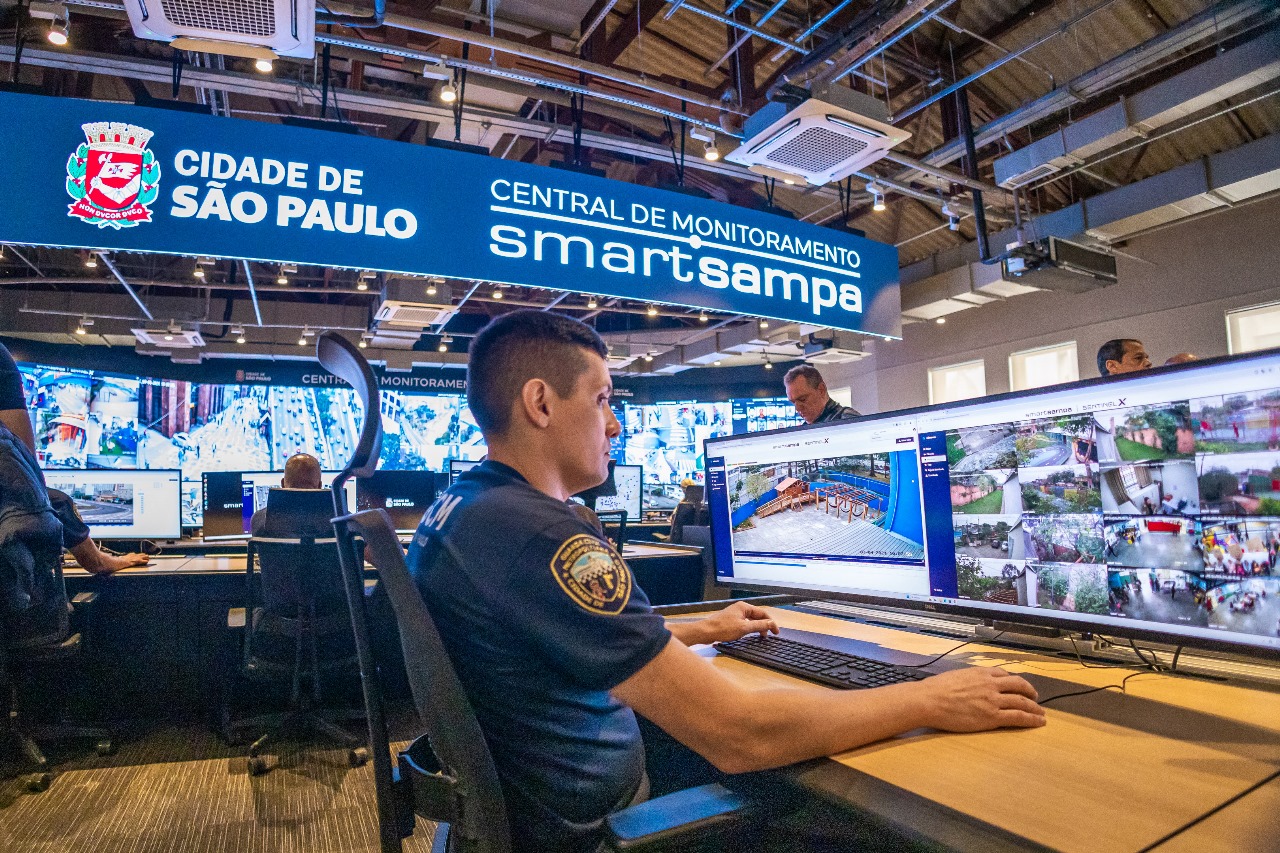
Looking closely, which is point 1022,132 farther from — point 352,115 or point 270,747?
point 270,747

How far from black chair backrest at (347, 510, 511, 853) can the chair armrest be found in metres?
0.13

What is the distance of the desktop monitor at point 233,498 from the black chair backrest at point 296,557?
4.60 ft

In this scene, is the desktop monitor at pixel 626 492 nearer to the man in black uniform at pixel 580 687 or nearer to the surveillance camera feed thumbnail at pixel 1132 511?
the surveillance camera feed thumbnail at pixel 1132 511

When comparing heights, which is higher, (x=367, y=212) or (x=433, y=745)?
(x=367, y=212)

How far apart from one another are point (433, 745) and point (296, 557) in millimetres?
2883

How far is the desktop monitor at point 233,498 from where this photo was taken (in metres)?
4.81

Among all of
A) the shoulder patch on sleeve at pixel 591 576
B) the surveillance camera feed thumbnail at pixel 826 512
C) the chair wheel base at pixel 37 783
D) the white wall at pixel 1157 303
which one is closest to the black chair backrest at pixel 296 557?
the chair wheel base at pixel 37 783

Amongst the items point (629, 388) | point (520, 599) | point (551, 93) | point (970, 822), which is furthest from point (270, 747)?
point (629, 388)

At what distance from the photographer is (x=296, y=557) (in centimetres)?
331

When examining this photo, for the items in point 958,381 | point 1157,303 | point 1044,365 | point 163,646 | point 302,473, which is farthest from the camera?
point 958,381

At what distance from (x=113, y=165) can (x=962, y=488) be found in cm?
325

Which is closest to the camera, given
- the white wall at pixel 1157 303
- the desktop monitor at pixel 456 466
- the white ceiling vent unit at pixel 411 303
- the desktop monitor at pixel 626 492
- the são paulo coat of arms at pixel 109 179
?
the são paulo coat of arms at pixel 109 179

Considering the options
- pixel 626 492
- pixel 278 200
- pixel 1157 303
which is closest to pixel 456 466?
pixel 626 492

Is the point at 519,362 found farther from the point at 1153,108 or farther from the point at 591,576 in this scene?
the point at 1153,108
